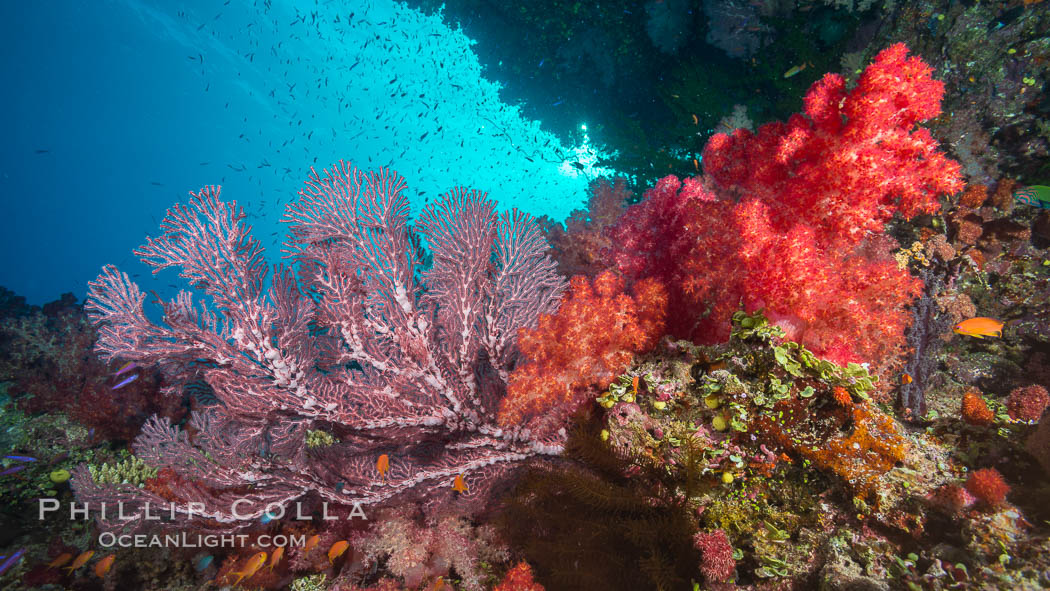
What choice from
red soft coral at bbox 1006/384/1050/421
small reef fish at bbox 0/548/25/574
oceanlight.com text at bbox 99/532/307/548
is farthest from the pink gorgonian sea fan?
red soft coral at bbox 1006/384/1050/421

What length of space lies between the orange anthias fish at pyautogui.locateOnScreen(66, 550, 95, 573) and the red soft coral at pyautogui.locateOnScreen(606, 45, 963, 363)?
721 cm

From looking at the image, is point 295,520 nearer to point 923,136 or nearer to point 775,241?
point 775,241

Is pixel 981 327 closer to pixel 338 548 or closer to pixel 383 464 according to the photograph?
pixel 383 464

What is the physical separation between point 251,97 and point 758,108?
2760 inches

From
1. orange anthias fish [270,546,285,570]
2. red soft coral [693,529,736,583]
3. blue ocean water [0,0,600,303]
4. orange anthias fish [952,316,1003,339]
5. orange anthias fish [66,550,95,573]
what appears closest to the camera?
red soft coral [693,529,736,583]

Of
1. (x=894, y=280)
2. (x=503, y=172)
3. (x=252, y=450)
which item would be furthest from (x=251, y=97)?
(x=894, y=280)

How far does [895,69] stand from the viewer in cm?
259

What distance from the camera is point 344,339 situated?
4176mm

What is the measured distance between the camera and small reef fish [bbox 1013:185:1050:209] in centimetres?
386

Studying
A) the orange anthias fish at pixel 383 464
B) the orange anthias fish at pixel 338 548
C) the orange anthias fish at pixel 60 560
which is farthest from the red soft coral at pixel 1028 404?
the orange anthias fish at pixel 60 560

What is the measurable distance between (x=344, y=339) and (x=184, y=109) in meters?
88.4

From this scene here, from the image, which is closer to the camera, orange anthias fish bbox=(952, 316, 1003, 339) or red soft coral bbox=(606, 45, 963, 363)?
red soft coral bbox=(606, 45, 963, 363)

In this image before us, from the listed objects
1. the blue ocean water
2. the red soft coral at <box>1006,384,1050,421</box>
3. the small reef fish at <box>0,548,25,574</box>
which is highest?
the blue ocean water

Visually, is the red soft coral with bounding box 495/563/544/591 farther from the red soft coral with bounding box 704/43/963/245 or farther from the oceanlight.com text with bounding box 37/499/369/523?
the red soft coral with bounding box 704/43/963/245
